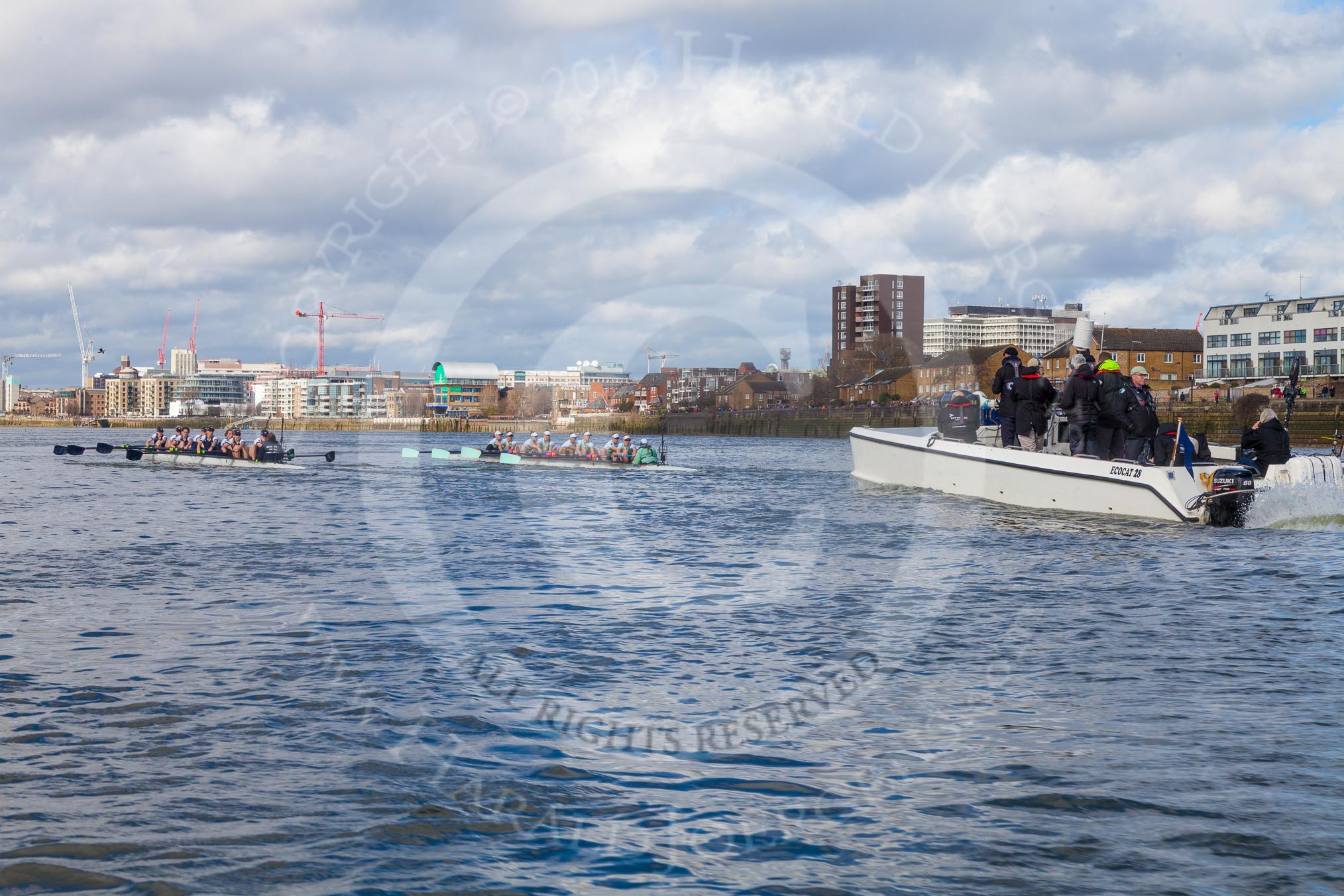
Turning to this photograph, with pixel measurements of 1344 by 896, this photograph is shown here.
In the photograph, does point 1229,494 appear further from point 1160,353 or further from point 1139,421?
point 1160,353

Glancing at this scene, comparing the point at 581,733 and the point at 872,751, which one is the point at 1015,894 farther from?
the point at 581,733

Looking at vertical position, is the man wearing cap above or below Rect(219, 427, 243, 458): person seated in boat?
above

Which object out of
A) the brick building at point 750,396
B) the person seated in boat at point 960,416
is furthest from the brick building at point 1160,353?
the person seated in boat at point 960,416

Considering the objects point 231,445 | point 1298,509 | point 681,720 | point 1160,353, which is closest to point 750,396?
point 1160,353

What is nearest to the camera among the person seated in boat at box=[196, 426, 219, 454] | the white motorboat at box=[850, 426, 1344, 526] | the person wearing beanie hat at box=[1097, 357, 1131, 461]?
the white motorboat at box=[850, 426, 1344, 526]

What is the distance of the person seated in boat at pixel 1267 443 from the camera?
862 inches

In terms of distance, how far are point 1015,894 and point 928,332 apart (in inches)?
7416

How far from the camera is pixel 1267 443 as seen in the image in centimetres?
2195

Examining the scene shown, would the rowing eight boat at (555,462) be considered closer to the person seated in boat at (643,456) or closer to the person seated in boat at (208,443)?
the person seated in boat at (643,456)

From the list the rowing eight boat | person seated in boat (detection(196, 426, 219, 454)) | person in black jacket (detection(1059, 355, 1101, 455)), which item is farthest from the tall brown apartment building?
person in black jacket (detection(1059, 355, 1101, 455))

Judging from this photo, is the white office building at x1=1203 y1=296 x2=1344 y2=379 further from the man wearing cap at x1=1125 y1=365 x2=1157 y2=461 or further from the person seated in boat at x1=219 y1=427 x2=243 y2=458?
the person seated in boat at x1=219 y1=427 x2=243 y2=458

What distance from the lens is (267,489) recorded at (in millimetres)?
38125

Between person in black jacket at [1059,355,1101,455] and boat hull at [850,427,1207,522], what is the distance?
584 millimetres

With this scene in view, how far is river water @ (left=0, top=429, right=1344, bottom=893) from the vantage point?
20.1 feet
